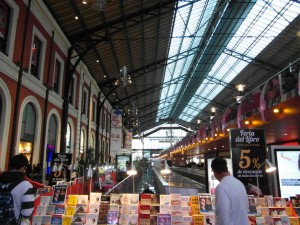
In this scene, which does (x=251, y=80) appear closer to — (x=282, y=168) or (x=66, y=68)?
(x=66, y=68)

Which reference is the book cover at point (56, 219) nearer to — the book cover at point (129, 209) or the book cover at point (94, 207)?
the book cover at point (94, 207)

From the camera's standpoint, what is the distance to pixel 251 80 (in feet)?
82.9

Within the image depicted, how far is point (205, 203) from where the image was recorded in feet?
14.1

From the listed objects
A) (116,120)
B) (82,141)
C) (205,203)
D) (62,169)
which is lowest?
(205,203)

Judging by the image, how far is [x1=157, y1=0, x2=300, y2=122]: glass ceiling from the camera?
590 inches

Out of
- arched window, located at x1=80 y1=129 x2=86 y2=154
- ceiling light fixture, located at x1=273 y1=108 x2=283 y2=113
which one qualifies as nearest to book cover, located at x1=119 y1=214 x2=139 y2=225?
ceiling light fixture, located at x1=273 y1=108 x2=283 y2=113

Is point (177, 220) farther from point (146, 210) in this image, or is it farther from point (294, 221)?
point (294, 221)

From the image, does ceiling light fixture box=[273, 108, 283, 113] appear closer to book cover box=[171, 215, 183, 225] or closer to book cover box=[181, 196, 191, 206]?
book cover box=[181, 196, 191, 206]

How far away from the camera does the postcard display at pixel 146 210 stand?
4195 millimetres

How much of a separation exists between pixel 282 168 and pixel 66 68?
12.0 m

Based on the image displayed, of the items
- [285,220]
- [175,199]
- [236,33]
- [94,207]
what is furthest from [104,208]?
[236,33]

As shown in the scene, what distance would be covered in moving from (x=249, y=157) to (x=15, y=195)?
14.2 feet

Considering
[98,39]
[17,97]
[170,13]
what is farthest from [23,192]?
[170,13]

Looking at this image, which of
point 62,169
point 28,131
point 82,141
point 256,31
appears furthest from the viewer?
point 82,141
